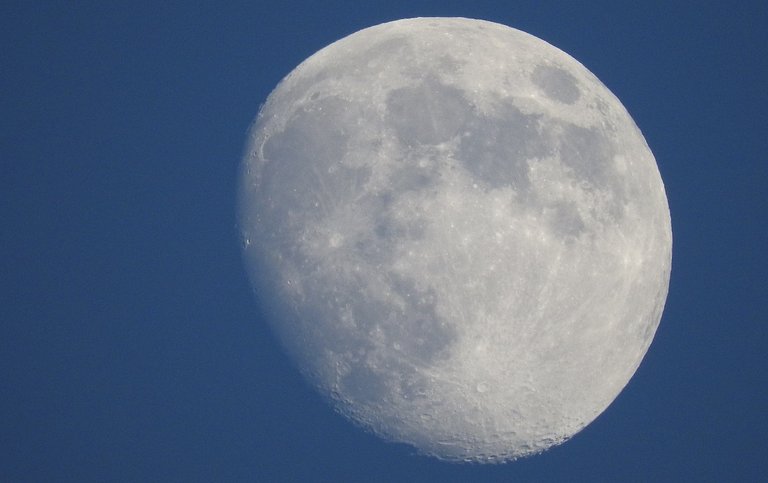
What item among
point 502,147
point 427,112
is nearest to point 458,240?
point 502,147

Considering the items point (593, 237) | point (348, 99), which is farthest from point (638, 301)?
point (348, 99)

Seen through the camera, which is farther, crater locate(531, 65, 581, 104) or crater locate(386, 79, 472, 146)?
crater locate(531, 65, 581, 104)

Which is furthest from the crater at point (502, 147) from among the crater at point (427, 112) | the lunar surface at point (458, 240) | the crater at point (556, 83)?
the crater at point (556, 83)

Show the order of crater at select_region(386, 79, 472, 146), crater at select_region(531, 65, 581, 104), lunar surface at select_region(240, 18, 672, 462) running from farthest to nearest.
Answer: crater at select_region(531, 65, 581, 104) < crater at select_region(386, 79, 472, 146) < lunar surface at select_region(240, 18, 672, 462)

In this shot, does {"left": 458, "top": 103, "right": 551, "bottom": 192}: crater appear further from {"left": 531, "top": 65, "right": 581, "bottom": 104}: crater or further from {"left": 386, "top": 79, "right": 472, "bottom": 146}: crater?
{"left": 531, "top": 65, "right": 581, "bottom": 104}: crater

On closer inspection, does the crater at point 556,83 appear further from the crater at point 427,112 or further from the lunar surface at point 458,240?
the crater at point 427,112

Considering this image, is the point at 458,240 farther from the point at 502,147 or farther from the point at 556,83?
the point at 556,83

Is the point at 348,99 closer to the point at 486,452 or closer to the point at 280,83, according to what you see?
the point at 280,83

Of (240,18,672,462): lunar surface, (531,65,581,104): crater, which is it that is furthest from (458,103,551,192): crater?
(531,65,581,104): crater
